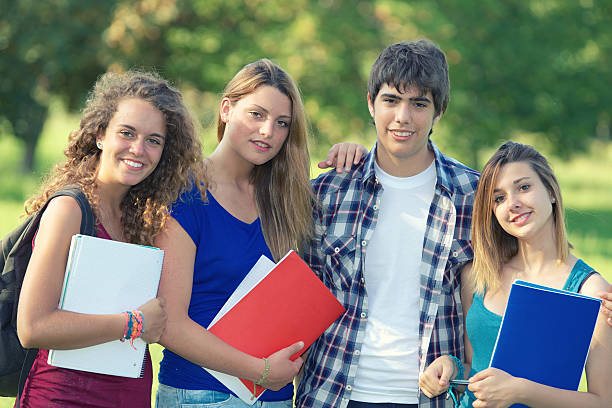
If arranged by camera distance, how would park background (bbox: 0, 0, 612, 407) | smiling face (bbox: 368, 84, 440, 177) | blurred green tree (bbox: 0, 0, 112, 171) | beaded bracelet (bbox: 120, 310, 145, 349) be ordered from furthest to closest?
blurred green tree (bbox: 0, 0, 112, 171) < park background (bbox: 0, 0, 612, 407) < smiling face (bbox: 368, 84, 440, 177) < beaded bracelet (bbox: 120, 310, 145, 349)

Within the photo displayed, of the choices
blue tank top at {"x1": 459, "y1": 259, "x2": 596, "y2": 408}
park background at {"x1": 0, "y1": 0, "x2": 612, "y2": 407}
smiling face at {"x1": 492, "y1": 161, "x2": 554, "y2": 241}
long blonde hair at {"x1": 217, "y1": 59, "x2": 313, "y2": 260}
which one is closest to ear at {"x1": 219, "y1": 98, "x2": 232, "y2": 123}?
long blonde hair at {"x1": 217, "y1": 59, "x2": 313, "y2": 260}

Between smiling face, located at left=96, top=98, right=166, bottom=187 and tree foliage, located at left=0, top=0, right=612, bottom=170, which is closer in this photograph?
smiling face, located at left=96, top=98, right=166, bottom=187

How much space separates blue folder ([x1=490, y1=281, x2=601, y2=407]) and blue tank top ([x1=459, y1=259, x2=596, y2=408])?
20 centimetres

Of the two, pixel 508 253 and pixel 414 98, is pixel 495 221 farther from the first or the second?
pixel 414 98

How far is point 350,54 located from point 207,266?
513 inches

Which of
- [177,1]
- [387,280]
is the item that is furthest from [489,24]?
[387,280]

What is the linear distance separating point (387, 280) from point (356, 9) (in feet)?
43.6

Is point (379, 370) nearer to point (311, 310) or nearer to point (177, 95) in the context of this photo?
point (311, 310)

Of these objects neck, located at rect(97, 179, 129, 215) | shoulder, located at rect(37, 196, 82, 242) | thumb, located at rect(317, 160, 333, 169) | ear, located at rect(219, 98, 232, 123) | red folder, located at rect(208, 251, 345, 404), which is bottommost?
red folder, located at rect(208, 251, 345, 404)

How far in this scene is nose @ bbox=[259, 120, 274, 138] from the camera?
3080mm

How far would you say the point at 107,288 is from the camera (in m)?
2.59

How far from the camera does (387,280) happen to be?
313 centimetres

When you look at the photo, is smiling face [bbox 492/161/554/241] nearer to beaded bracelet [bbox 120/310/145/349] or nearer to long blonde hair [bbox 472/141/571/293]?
long blonde hair [bbox 472/141/571/293]

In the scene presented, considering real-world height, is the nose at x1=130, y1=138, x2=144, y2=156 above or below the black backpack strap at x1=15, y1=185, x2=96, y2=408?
above
